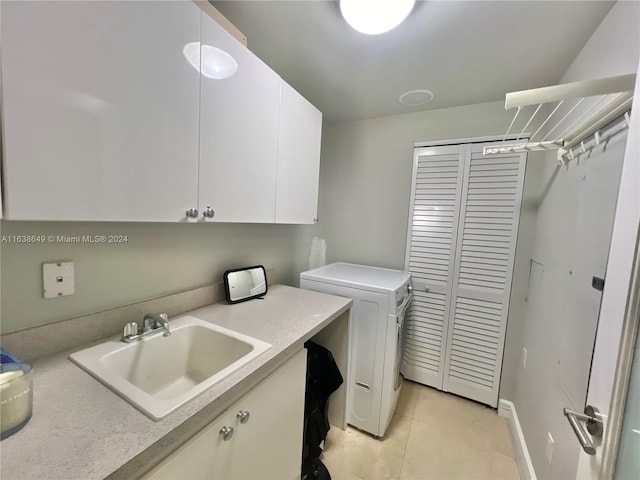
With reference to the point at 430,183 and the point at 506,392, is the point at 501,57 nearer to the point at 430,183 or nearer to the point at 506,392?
the point at 430,183

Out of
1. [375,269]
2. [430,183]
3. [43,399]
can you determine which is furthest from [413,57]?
[43,399]

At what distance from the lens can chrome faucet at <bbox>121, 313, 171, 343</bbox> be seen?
103 cm

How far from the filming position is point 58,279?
2.98ft

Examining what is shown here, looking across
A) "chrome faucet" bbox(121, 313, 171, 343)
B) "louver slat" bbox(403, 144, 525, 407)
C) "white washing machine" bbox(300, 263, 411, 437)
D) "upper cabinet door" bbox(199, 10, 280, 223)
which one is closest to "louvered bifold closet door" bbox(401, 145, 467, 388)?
"louver slat" bbox(403, 144, 525, 407)

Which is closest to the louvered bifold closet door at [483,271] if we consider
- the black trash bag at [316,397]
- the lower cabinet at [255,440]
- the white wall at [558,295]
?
the white wall at [558,295]

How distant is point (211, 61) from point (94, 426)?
1.24 meters

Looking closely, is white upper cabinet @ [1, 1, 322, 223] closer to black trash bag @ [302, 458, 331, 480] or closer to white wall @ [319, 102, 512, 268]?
white wall @ [319, 102, 512, 268]

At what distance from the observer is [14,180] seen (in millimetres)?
613

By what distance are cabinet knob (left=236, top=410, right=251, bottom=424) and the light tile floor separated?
39.1 inches

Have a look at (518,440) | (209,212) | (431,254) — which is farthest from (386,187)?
(518,440)

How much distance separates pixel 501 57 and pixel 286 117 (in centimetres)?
126

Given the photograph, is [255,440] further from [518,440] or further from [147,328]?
[518,440]

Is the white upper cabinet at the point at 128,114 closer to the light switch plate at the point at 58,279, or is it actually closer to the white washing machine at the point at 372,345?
the light switch plate at the point at 58,279

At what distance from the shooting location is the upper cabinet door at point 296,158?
1.47 m
